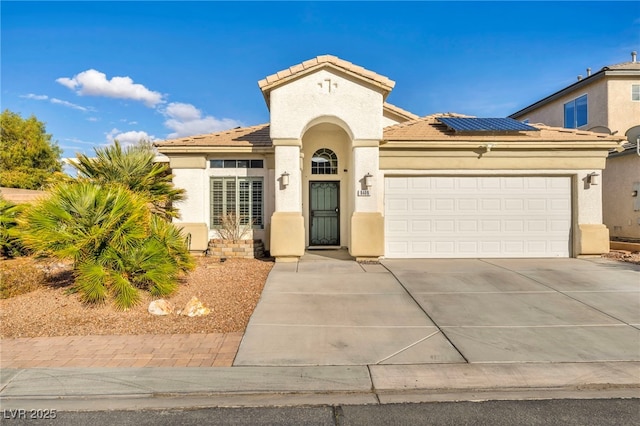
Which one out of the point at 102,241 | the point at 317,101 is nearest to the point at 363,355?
the point at 102,241

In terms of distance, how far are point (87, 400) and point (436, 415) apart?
3.49 metres

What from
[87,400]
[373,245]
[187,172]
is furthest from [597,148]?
[87,400]

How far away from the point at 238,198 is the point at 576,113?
19529 millimetres

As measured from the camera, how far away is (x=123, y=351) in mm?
4773

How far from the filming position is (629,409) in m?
Result: 3.58

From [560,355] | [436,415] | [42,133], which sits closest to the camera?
[436,415]

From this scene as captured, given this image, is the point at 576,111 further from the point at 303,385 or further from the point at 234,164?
the point at 303,385

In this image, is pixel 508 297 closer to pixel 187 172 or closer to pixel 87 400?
pixel 87 400

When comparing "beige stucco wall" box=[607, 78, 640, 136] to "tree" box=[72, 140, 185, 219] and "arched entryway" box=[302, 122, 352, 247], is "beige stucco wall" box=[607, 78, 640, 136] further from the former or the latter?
"tree" box=[72, 140, 185, 219]

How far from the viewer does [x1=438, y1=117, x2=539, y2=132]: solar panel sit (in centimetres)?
1142

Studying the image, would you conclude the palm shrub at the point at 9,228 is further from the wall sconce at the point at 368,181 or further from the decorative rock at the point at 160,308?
the wall sconce at the point at 368,181

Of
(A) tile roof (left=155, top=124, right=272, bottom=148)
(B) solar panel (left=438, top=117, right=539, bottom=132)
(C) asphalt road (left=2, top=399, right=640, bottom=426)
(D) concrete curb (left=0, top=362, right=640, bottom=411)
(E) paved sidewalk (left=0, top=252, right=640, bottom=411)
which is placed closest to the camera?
(C) asphalt road (left=2, top=399, right=640, bottom=426)

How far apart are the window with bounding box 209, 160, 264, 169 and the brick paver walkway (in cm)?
752

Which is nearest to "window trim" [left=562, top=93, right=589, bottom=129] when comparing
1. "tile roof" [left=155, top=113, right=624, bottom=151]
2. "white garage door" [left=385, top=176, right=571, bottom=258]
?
"tile roof" [left=155, top=113, right=624, bottom=151]
